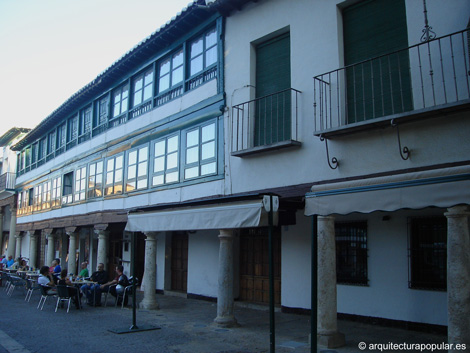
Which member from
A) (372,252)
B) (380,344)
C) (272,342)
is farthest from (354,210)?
(372,252)

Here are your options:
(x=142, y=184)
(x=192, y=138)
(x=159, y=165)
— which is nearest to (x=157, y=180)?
(x=159, y=165)

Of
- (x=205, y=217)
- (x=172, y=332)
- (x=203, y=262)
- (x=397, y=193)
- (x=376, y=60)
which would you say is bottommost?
(x=172, y=332)

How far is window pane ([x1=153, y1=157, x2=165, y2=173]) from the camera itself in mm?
13535

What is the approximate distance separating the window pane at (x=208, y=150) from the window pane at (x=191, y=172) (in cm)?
47

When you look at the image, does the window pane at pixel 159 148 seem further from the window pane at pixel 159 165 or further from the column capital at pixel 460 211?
the column capital at pixel 460 211

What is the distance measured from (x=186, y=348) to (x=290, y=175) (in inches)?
156

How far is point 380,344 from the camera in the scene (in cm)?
704

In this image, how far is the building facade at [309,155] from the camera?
6.66 metres

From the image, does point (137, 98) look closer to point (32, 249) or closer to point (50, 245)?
point (50, 245)

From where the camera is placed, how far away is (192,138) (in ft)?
40.6

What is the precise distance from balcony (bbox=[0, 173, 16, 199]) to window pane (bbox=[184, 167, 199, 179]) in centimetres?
2194

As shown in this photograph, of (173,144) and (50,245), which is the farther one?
(50,245)

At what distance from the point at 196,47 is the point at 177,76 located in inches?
44.1

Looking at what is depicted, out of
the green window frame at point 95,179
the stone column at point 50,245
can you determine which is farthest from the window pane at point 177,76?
the stone column at point 50,245
